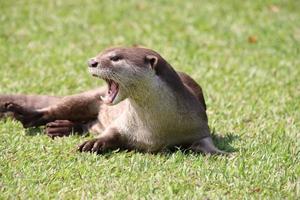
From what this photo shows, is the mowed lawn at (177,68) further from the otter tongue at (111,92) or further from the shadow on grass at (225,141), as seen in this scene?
the otter tongue at (111,92)

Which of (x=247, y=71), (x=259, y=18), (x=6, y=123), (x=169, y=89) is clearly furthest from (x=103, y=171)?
(x=259, y=18)

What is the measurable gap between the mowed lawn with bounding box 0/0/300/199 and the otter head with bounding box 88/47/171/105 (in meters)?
0.52

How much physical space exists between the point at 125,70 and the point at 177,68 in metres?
3.59

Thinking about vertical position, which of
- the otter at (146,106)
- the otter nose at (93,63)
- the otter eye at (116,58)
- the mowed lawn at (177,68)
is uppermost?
the otter eye at (116,58)

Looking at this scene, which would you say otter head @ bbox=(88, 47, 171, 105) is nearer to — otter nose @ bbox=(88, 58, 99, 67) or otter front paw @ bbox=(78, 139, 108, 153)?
otter nose @ bbox=(88, 58, 99, 67)

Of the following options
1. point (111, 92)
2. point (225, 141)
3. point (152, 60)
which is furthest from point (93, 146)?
point (225, 141)

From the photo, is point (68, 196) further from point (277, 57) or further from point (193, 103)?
point (277, 57)

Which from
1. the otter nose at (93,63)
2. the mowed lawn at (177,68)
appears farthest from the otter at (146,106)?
the mowed lawn at (177,68)

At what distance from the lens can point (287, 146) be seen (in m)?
6.43

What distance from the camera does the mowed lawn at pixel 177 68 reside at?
209 inches

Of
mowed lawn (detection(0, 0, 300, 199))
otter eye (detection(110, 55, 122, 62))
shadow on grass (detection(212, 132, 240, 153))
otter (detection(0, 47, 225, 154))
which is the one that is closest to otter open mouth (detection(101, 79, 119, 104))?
otter (detection(0, 47, 225, 154))

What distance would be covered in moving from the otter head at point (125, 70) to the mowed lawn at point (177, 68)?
0.52 meters

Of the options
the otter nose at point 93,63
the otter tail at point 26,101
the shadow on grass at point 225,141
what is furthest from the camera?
the otter tail at point 26,101

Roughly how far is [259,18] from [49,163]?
6.88m
